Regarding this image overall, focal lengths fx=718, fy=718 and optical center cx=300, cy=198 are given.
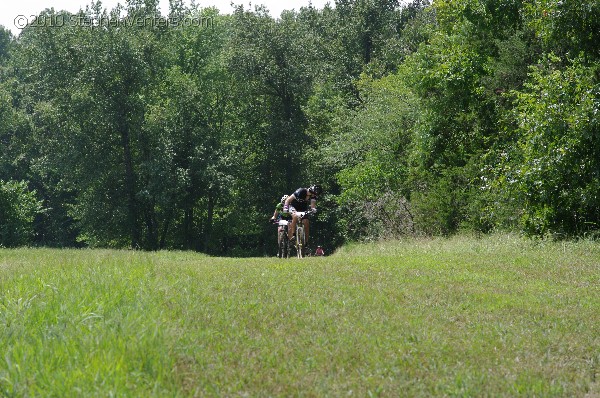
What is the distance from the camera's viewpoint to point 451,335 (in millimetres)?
7734

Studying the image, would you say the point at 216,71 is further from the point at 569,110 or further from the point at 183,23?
the point at 569,110

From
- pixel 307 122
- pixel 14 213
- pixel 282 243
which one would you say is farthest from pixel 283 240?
pixel 14 213

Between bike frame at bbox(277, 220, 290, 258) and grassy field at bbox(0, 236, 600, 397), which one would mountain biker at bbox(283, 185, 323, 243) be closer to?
bike frame at bbox(277, 220, 290, 258)

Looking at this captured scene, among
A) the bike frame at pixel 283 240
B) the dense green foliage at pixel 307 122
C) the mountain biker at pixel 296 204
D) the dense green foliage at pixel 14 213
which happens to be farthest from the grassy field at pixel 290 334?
the dense green foliage at pixel 14 213

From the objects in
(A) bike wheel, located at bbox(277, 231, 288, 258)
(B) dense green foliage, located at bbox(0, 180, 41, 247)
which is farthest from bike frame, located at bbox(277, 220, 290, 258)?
(B) dense green foliage, located at bbox(0, 180, 41, 247)

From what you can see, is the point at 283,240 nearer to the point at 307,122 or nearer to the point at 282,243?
the point at 282,243

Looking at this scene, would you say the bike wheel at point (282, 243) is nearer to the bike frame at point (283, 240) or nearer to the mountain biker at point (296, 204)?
the bike frame at point (283, 240)

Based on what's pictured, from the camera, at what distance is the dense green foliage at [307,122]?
1934 cm

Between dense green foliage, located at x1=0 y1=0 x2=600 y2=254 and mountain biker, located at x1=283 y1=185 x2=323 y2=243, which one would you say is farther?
dense green foliage, located at x1=0 y1=0 x2=600 y2=254

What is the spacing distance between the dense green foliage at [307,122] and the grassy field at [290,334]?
9.08m

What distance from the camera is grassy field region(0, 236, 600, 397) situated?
5.93 meters

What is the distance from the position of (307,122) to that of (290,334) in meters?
40.9

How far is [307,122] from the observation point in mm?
47906

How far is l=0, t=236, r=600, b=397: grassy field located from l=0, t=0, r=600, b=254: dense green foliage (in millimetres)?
9085
